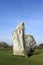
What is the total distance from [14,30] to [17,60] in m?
7.63

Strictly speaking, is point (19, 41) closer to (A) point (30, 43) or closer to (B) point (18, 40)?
(B) point (18, 40)

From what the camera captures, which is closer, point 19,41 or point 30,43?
point 19,41

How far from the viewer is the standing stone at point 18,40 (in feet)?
101

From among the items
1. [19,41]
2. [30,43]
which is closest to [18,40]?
[19,41]

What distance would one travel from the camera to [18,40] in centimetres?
3106

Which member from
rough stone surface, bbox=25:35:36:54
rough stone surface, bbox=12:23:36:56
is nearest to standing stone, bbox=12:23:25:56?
rough stone surface, bbox=12:23:36:56

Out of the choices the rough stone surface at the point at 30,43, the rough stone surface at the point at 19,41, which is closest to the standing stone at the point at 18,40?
the rough stone surface at the point at 19,41

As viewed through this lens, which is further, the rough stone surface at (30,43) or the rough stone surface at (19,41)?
the rough stone surface at (30,43)

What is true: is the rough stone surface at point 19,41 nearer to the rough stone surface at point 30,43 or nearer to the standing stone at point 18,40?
the standing stone at point 18,40

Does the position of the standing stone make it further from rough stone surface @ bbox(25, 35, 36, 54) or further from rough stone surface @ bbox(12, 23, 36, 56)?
rough stone surface @ bbox(25, 35, 36, 54)

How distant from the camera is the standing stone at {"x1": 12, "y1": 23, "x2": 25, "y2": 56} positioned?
30672 mm

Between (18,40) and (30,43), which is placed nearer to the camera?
(18,40)

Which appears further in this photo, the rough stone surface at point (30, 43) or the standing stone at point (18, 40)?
the rough stone surface at point (30, 43)

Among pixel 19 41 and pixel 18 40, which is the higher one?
pixel 18 40
